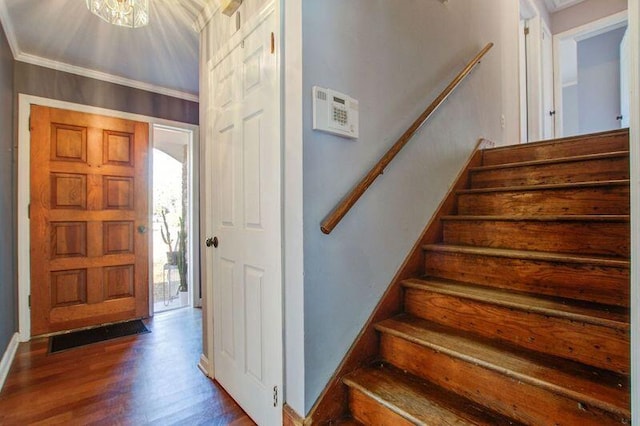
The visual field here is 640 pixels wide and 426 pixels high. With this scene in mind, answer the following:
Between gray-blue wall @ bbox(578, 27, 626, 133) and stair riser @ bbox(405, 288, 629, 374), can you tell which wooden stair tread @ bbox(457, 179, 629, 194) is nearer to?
stair riser @ bbox(405, 288, 629, 374)

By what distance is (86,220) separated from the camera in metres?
2.92

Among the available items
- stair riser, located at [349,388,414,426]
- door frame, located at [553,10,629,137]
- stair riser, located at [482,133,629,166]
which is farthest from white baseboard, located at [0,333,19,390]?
door frame, located at [553,10,629,137]

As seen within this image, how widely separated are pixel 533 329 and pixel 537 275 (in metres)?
0.32

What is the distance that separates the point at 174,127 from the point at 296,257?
284 cm

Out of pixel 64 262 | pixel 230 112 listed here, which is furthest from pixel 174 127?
pixel 230 112

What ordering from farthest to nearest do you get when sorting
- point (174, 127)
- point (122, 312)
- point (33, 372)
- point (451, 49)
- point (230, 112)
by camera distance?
1. point (174, 127)
2. point (122, 312)
3. point (451, 49)
4. point (33, 372)
5. point (230, 112)

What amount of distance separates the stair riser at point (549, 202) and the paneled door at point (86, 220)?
310 centimetres

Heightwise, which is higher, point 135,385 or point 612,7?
point 612,7

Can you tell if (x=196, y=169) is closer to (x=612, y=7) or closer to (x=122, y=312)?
(x=122, y=312)

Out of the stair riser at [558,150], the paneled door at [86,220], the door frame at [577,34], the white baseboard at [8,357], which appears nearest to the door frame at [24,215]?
the paneled door at [86,220]

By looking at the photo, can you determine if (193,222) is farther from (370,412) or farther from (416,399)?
(416,399)

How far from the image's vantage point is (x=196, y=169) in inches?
143

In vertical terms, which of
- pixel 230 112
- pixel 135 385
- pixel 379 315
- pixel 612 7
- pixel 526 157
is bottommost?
pixel 135 385

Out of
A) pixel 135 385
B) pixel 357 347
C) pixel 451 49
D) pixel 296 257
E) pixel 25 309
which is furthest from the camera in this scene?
pixel 25 309
